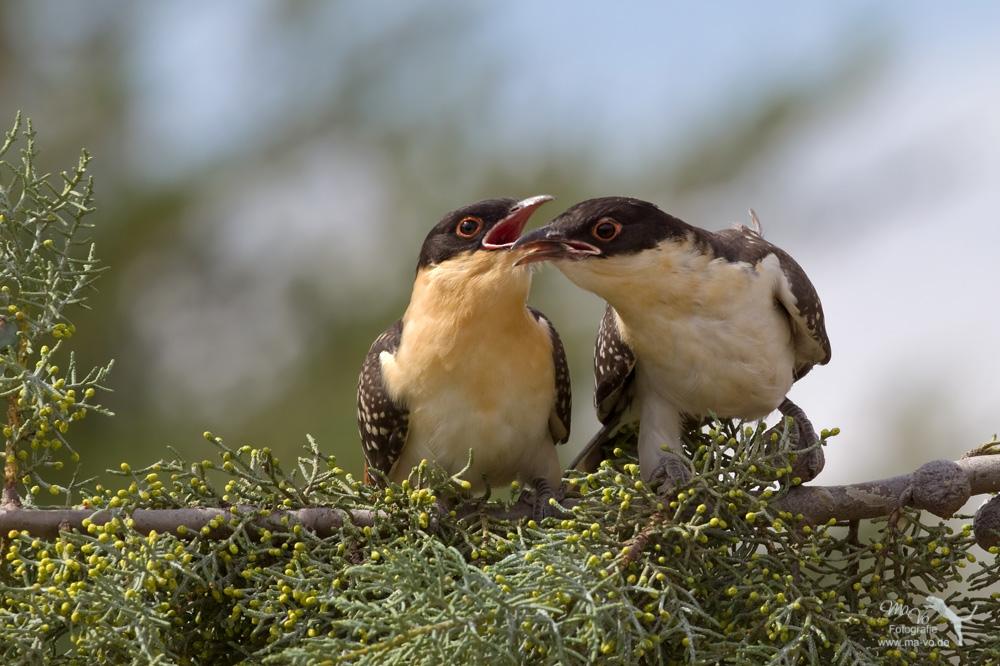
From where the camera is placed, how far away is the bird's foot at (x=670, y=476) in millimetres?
2209

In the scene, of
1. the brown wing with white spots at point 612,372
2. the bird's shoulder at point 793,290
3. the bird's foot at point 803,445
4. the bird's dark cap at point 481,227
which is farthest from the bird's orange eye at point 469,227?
the bird's foot at point 803,445

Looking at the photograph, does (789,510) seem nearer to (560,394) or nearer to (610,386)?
(610,386)

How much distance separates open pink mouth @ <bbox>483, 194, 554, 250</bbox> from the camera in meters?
2.93

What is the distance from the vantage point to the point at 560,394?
10.1ft

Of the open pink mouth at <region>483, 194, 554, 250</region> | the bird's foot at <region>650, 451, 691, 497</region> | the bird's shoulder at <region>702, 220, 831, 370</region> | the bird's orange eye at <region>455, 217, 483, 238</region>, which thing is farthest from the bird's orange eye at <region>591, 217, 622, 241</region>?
the bird's foot at <region>650, 451, 691, 497</region>

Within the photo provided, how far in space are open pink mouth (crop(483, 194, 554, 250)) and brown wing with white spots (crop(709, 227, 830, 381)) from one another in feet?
1.85

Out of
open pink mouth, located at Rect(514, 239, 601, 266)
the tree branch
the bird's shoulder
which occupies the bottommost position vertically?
the tree branch

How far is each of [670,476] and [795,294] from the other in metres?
0.87

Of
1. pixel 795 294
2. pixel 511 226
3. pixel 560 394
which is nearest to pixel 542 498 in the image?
pixel 560 394

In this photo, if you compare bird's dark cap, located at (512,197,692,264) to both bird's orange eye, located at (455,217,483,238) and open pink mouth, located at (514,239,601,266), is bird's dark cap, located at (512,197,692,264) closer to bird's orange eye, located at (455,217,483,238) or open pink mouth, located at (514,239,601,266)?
open pink mouth, located at (514,239,601,266)

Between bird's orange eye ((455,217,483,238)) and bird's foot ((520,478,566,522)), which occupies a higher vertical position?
bird's orange eye ((455,217,483,238))

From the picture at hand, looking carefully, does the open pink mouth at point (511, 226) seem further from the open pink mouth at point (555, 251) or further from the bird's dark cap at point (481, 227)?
the open pink mouth at point (555, 251)

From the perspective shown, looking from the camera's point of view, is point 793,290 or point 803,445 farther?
Answer: point 803,445

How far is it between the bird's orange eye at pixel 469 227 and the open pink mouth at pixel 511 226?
44 millimetres
